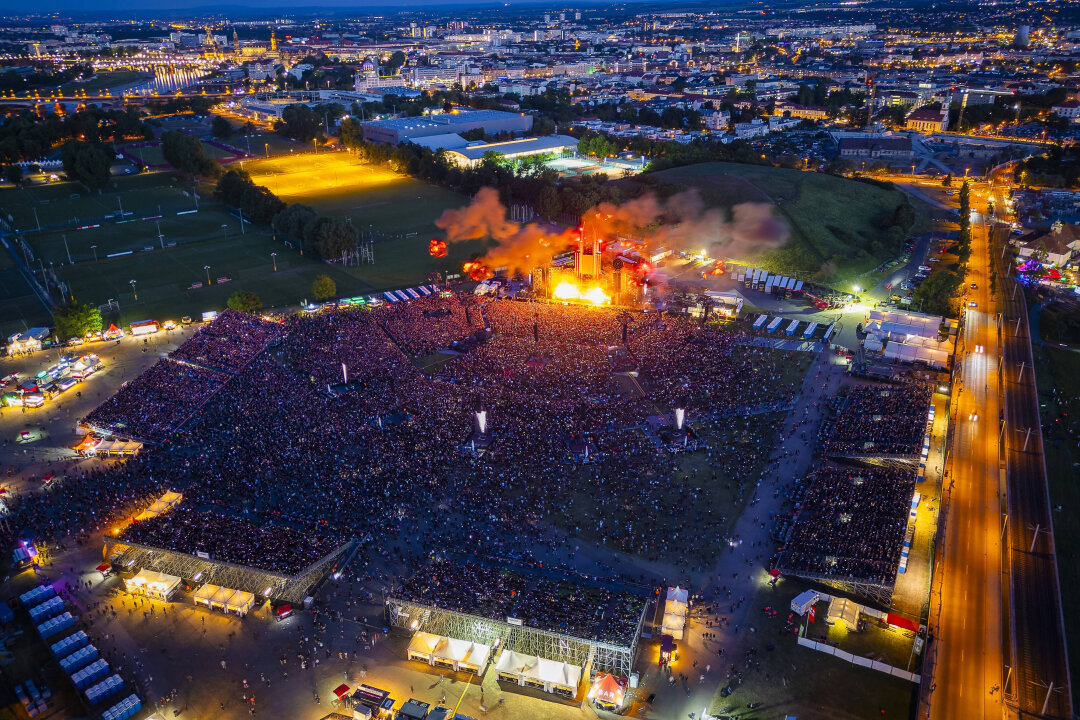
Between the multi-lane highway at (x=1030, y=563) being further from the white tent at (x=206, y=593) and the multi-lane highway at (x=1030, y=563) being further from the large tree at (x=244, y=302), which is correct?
the large tree at (x=244, y=302)

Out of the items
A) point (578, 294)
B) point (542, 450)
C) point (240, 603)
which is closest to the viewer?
point (240, 603)

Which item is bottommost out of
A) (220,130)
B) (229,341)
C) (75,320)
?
(229,341)

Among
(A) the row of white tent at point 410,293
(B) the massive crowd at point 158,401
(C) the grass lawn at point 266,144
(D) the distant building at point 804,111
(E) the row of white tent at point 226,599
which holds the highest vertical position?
(D) the distant building at point 804,111

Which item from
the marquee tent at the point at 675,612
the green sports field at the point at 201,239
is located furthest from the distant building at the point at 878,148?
the marquee tent at the point at 675,612

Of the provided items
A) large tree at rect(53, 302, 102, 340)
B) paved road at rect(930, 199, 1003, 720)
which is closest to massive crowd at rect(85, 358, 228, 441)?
large tree at rect(53, 302, 102, 340)

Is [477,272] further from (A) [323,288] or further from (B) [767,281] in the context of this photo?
(B) [767,281]

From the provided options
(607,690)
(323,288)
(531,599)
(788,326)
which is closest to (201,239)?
(323,288)
